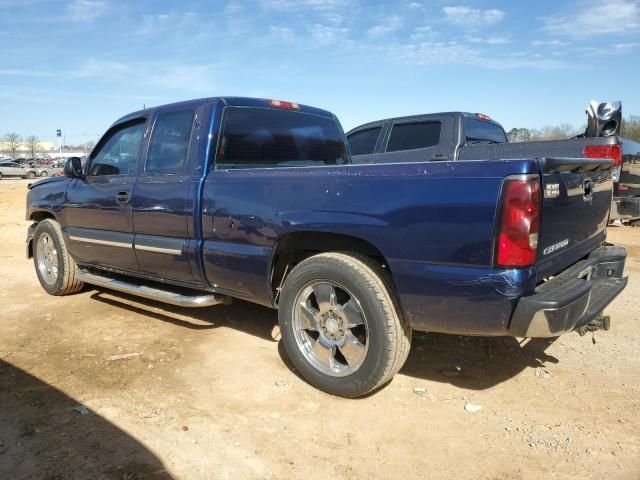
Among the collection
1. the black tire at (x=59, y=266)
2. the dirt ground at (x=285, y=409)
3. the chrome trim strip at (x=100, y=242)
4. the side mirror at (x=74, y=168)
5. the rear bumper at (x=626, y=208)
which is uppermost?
the side mirror at (x=74, y=168)

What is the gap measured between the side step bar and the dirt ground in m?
0.37

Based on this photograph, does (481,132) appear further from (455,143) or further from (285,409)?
(285,409)

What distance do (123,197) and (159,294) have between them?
90 centimetres

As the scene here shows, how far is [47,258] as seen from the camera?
18.7ft

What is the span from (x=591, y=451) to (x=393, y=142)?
5.75 m

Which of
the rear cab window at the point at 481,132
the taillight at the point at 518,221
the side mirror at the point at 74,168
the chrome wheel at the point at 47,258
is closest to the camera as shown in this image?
the taillight at the point at 518,221

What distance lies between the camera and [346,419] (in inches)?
115

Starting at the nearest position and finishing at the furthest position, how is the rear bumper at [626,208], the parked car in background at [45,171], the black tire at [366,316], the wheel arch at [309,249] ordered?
the black tire at [366,316] < the wheel arch at [309,249] < the rear bumper at [626,208] < the parked car in background at [45,171]

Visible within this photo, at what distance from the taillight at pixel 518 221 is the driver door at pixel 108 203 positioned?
308 cm

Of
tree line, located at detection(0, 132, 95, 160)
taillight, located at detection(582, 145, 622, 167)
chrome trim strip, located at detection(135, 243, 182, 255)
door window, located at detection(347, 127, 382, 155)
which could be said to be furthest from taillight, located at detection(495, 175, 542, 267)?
tree line, located at detection(0, 132, 95, 160)

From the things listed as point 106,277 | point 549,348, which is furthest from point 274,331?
point 549,348

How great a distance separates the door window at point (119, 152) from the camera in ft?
14.8

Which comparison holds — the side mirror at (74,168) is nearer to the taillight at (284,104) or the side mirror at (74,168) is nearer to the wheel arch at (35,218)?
the wheel arch at (35,218)

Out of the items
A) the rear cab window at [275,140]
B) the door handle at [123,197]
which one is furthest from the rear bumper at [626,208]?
the door handle at [123,197]
